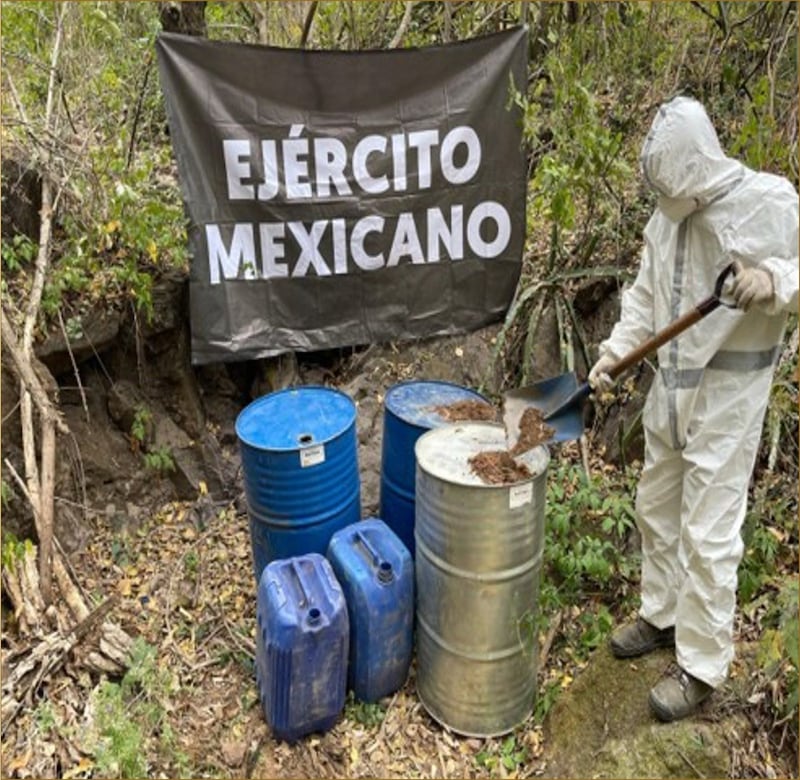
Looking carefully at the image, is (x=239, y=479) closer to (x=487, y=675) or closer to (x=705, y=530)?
(x=487, y=675)

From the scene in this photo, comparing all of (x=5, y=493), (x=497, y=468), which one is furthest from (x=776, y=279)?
(x=5, y=493)

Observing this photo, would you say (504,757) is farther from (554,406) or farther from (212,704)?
(554,406)

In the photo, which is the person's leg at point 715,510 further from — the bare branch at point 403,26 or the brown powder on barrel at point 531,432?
the bare branch at point 403,26

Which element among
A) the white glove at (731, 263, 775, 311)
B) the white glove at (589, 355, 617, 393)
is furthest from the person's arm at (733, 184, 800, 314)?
the white glove at (589, 355, 617, 393)

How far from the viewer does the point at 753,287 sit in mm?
1746

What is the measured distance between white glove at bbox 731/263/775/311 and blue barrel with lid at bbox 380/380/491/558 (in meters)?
1.15

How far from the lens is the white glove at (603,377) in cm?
226

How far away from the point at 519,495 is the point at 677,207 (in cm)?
92

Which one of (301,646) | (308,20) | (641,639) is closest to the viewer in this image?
(301,646)

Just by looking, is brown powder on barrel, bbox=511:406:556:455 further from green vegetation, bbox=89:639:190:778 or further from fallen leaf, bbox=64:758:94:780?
fallen leaf, bbox=64:758:94:780

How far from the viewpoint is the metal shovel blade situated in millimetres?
2338

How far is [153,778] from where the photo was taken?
225cm

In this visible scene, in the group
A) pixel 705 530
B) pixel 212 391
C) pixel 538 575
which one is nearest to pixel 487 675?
pixel 538 575

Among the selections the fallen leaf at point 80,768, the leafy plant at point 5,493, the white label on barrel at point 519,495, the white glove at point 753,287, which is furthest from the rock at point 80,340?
the white glove at point 753,287
